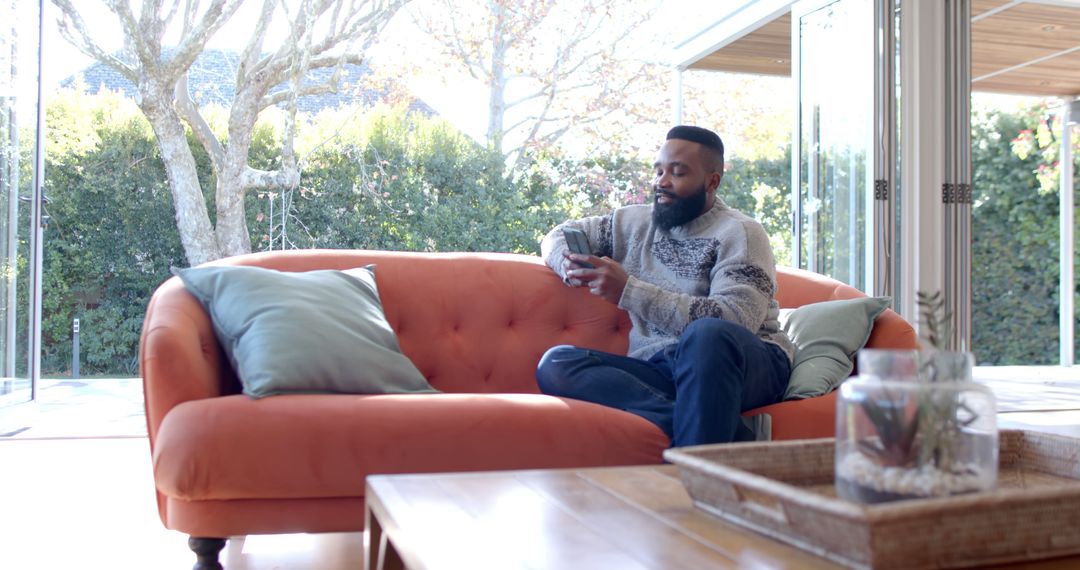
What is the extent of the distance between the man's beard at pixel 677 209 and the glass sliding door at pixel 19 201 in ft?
10.1

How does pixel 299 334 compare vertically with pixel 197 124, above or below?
below

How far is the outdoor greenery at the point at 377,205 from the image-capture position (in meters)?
7.20

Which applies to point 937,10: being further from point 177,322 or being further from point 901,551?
point 901,551

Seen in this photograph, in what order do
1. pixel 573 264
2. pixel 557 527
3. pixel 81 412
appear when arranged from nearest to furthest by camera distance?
pixel 557 527 < pixel 573 264 < pixel 81 412

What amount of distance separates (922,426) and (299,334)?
146 centimetres

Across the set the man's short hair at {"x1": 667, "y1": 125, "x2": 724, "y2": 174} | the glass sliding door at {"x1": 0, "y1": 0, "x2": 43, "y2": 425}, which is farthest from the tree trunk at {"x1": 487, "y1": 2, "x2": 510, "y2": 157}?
the man's short hair at {"x1": 667, "y1": 125, "x2": 724, "y2": 174}

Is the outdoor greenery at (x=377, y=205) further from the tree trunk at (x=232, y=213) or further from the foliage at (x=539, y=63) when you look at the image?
the foliage at (x=539, y=63)

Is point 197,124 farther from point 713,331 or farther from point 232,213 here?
point 713,331

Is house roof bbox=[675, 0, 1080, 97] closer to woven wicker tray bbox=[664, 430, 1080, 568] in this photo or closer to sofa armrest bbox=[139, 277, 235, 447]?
sofa armrest bbox=[139, 277, 235, 447]

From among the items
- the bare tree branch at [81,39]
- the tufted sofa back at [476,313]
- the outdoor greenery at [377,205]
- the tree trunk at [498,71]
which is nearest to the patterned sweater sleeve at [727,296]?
the tufted sofa back at [476,313]

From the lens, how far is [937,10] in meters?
4.49

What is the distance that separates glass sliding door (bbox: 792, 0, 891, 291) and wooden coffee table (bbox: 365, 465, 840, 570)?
11.9 feet

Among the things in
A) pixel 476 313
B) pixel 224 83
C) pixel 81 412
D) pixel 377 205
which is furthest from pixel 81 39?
pixel 476 313

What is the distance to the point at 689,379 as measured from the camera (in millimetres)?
2008
